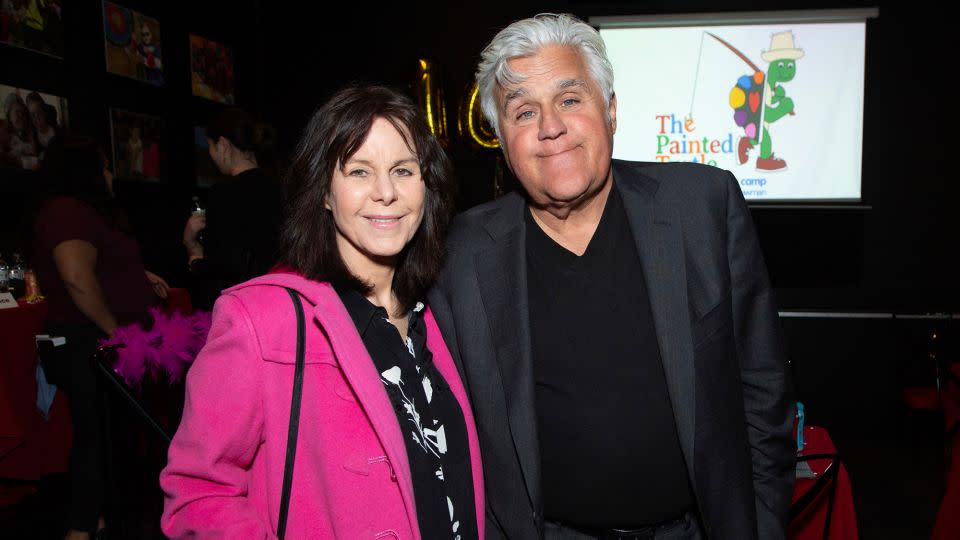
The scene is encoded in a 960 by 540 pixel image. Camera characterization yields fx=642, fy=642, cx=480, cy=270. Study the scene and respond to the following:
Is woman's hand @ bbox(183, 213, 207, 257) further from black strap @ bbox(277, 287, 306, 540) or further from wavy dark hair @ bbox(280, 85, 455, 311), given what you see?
black strap @ bbox(277, 287, 306, 540)

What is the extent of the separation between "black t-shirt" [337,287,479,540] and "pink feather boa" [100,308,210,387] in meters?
1.07

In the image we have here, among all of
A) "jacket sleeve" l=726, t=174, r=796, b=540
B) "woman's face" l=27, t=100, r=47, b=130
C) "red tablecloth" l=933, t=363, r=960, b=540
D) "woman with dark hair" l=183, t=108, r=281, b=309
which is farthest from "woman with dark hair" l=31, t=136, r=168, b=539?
"red tablecloth" l=933, t=363, r=960, b=540

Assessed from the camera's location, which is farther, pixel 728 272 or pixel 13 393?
pixel 13 393

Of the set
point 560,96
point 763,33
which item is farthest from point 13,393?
point 763,33

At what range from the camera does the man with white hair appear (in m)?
1.36

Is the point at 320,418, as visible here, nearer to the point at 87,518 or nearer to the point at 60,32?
the point at 87,518

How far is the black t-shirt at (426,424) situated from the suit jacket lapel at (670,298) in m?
0.45

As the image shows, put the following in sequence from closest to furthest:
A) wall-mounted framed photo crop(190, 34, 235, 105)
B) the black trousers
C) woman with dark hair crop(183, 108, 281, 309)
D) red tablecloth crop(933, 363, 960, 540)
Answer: red tablecloth crop(933, 363, 960, 540)
the black trousers
woman with dark hair crop(183, 108, 281, 309)
wall-mounted framed photo crop(190, 34, 235, 105)

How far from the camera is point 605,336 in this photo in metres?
1.41

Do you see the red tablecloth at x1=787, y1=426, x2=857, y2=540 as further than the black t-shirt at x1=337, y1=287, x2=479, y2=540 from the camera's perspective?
Yes

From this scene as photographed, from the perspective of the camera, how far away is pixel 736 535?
1354mm

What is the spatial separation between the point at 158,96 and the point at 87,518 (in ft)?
10.6

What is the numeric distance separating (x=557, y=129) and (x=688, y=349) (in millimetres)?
564

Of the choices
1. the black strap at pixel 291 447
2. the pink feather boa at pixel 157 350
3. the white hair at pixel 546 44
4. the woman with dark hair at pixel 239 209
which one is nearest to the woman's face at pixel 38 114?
the woman with dark hair at pixel 239 209
